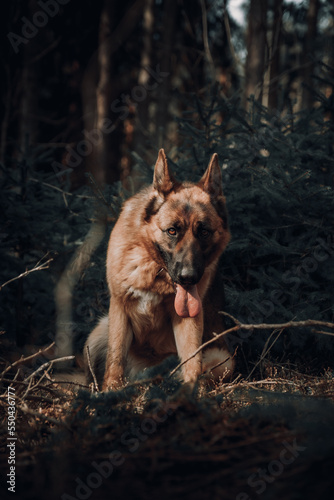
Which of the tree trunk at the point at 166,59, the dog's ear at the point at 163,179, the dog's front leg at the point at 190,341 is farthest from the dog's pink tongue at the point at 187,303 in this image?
the tree trunk at the point at 166,59

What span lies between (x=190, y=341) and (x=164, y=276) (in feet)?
2.04

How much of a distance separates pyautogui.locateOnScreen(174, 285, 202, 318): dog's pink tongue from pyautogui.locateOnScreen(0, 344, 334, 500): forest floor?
4.68ft

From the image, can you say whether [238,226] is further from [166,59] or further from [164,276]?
[166,59]

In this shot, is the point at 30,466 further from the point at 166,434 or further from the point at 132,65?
the point at 132,65

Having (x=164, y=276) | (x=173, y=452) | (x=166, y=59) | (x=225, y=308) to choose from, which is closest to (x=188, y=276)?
(x=164, y=276)

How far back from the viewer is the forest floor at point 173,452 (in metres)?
1.65

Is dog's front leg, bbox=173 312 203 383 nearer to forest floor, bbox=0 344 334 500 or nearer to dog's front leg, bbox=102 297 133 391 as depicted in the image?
dog's front leg, bbox=102 297 133 391


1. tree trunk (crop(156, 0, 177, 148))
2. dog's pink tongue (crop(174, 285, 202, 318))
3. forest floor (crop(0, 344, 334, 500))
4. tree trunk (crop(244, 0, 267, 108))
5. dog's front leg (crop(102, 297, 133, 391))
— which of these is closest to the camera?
forest floor (crop(0, 344, 334, 500))

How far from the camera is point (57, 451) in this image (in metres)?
2.03

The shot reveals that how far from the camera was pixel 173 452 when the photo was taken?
1.85 meters

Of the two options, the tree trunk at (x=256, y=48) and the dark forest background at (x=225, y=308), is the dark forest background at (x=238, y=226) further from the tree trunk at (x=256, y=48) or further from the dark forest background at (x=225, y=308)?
the tree trunk at (x=256, y=48)

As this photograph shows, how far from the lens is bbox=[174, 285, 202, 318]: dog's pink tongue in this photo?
154 inches

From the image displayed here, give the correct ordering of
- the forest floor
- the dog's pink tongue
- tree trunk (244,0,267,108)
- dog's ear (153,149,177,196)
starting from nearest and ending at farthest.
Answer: the forest floor < the dog's pink tongue < dog's ear (153,149,177,196) < tree trunk (244,0,267,108)

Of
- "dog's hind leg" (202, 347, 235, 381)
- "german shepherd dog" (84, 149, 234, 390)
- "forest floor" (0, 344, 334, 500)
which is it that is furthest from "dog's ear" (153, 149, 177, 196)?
"forest floor" (0, 344, 334, 500)
